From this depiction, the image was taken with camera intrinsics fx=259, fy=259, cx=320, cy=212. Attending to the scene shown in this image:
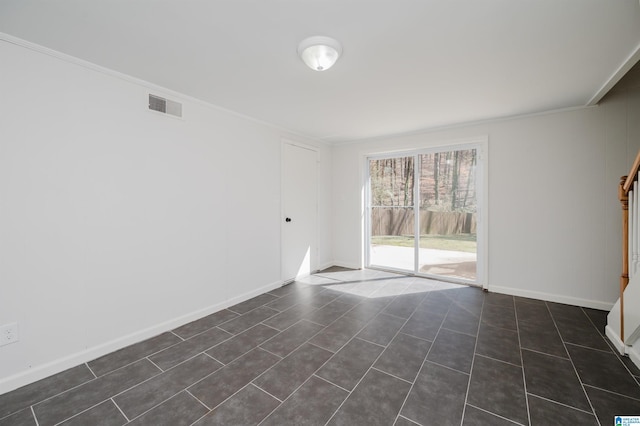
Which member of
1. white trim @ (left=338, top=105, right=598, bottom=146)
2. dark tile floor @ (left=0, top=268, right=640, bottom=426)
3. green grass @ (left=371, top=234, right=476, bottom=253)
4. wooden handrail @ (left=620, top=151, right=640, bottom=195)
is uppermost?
white trim @ (left=338, top=105, right=598, bottom=146)

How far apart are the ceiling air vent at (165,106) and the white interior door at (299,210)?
1.60m

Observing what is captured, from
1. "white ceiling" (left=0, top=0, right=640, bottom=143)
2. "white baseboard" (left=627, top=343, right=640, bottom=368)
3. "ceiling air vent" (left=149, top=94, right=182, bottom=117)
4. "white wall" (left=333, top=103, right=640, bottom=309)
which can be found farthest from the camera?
"white wall" (left=333, top=103, right=640, bottom=309)

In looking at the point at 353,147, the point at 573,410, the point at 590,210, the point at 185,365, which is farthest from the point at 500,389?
the point at 353,147

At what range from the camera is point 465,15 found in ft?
5.16

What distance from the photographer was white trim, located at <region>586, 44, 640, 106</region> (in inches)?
79.8

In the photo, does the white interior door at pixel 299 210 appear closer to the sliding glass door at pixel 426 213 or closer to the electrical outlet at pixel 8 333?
the sliding glass door at pixel 426 213

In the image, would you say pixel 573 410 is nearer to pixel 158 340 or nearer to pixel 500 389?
pixel 500 389

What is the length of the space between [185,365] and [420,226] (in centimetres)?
374

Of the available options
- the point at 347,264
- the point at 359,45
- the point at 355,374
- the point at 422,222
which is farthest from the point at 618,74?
the point at 347,264

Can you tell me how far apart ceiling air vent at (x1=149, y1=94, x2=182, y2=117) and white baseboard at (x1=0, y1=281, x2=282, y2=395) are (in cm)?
211

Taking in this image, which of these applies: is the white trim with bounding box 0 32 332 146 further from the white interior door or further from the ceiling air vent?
the white interior door

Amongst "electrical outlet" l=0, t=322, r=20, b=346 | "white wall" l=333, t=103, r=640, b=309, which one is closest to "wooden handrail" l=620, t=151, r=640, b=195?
"white wall" l=333, t=103, r=640, b=309

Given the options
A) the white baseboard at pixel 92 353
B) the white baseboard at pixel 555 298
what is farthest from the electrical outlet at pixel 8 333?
the white baseboard at pixel 555 298

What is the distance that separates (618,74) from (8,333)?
17.2ft
